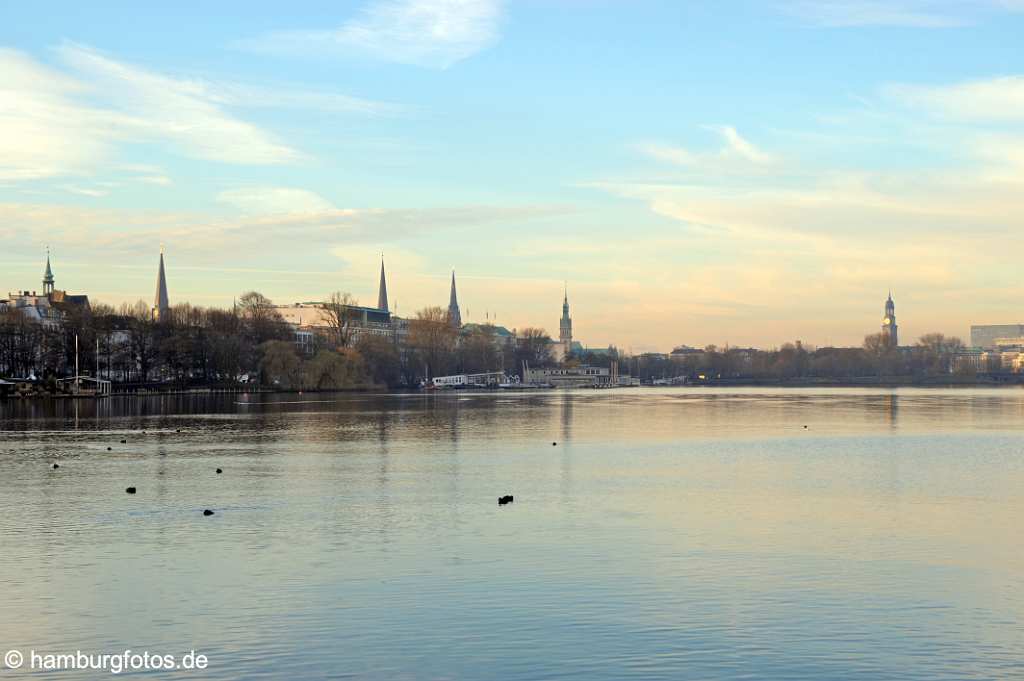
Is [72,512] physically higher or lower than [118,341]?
lower

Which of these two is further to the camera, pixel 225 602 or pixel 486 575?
pixel 486 575

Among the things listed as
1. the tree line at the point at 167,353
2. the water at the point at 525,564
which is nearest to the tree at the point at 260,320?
the tree line at the point at 167,353

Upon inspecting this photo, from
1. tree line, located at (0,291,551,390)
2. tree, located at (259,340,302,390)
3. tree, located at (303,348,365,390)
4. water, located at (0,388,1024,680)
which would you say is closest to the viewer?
water, located at (0,388,1024,680)

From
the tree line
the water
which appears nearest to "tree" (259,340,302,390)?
the tree line

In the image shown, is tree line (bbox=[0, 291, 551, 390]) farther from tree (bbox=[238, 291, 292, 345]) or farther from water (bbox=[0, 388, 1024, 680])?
water (bbox=[0, 388, 1024, 680])

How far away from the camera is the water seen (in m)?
18.1

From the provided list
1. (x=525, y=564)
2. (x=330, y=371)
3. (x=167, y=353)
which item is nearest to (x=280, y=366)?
(x=330, y=371)

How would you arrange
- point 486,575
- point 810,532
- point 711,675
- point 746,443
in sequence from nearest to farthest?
point 711,675
point 486,575
point 810,532
point 746,443

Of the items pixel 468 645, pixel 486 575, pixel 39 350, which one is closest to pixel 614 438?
pixel 486 575

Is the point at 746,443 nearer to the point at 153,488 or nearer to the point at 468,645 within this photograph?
the point at 153,488

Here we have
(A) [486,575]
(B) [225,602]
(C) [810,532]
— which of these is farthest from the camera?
(C) [810,532]

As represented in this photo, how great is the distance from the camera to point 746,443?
6297 cm

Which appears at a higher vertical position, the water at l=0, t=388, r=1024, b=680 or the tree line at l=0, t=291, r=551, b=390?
the tree line at l=0, t=291, r=551, b=390

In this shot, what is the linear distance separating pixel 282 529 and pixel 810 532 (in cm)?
1339
